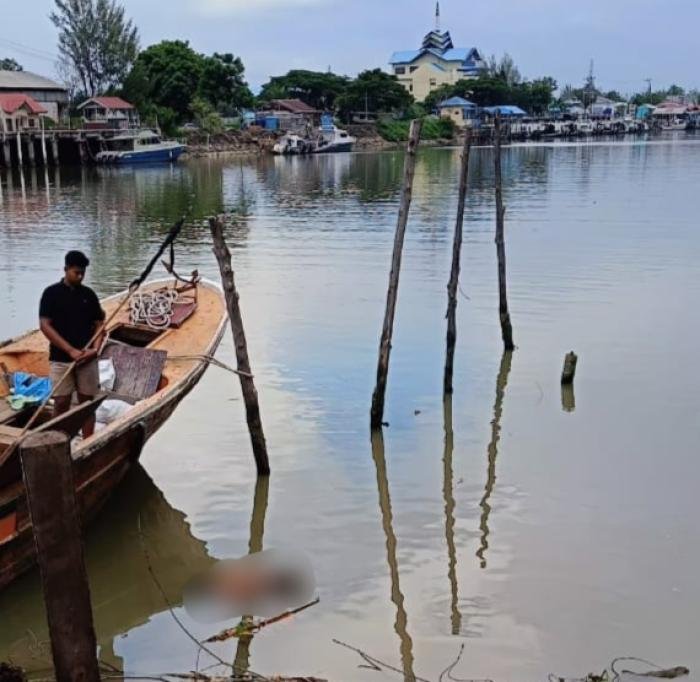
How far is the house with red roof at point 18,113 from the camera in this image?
204 feet

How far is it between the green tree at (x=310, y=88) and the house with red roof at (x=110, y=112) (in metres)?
29.5

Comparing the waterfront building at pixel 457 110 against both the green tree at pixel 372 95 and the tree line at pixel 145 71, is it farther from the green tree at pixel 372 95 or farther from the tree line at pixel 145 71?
the tree line at pixel 145 71

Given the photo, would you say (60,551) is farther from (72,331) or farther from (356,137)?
(356,137)

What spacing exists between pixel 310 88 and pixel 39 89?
122 ft

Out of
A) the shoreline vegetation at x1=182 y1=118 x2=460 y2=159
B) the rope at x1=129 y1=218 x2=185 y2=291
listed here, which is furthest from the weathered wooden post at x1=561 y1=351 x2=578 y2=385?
the shoreline vegetation at x1=182 y1=118 x2=460 y2=159

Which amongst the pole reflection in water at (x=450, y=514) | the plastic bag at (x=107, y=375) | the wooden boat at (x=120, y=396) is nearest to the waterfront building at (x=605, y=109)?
the pole reflection in water at (x=450, y=514)

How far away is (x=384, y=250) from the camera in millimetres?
22703

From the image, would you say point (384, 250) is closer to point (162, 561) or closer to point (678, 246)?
point (678, 246)

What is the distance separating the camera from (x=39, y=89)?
72188 mm

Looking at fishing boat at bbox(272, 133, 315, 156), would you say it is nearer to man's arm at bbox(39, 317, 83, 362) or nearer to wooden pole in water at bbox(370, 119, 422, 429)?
wooden pole in water at bbox(370, 119, 422, 429)

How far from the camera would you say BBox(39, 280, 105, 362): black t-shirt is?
7.45m

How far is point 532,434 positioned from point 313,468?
2679mm

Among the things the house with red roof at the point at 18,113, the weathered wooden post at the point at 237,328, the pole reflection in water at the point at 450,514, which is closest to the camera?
the pole reflection in water at the point at 450,514

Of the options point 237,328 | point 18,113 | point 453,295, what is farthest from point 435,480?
point 18,113
